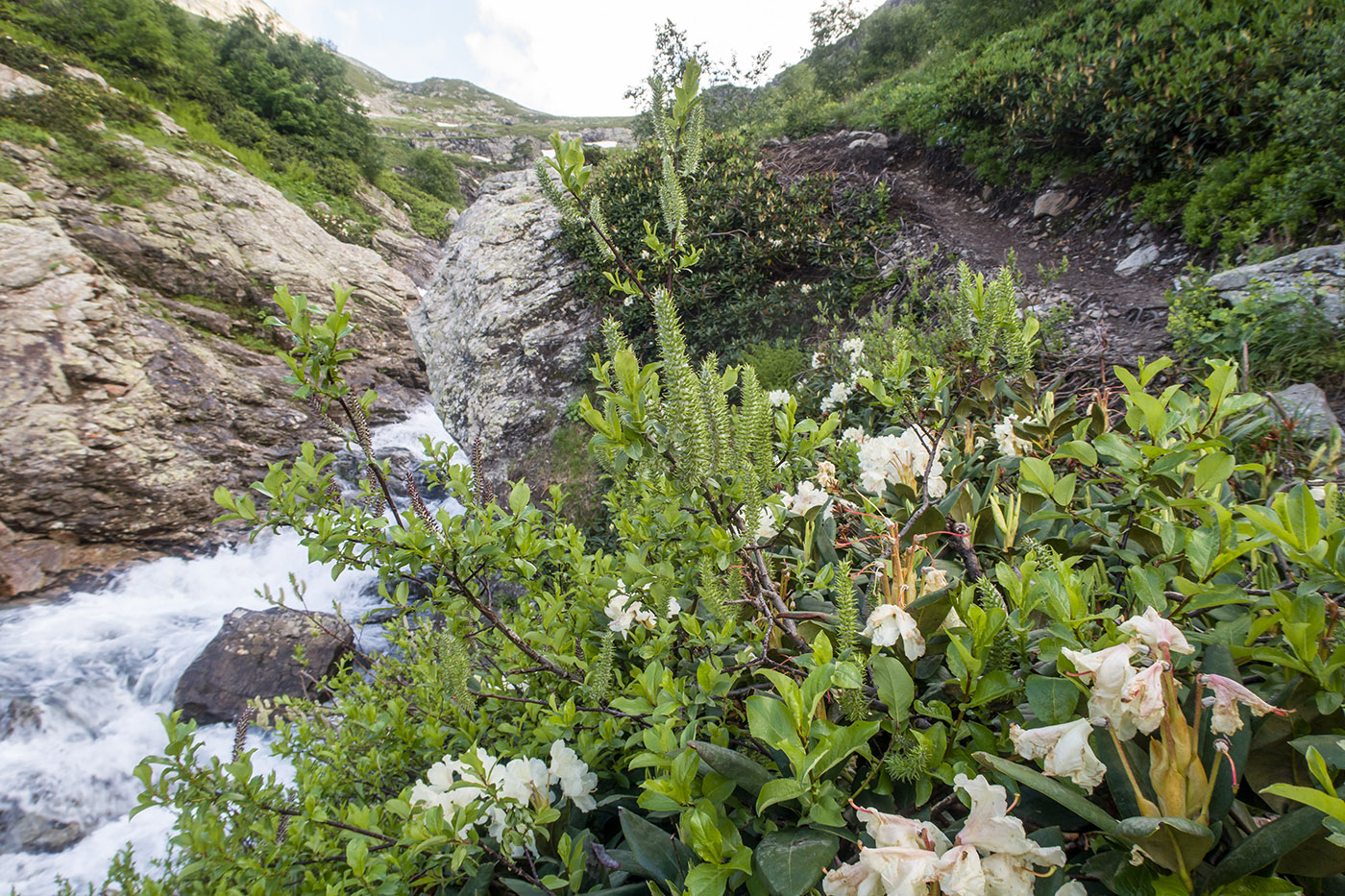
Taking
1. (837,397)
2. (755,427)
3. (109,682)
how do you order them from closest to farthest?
(755,427) < (837,397) < (109,682)

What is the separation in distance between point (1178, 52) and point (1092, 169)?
0.88 metres

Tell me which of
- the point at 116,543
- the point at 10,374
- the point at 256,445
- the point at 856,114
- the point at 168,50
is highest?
the point at 168,50

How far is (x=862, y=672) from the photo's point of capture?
2.84 ft

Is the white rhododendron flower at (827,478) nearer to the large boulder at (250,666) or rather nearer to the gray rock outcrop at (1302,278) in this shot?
the gray rock outcrop at (1302,278)

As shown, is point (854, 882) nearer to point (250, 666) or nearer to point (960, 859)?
point (960, 859)

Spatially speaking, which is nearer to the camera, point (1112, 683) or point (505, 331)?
point (1112, 683)

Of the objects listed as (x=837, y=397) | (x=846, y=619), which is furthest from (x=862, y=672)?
(x=837, y=397)

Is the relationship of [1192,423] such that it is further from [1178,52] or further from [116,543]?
[116,543]

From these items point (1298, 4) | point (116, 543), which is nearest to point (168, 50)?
point (116, 543)

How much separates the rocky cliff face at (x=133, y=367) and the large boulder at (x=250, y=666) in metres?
2.14

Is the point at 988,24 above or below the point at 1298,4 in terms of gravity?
above

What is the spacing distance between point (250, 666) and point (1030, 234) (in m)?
8.10

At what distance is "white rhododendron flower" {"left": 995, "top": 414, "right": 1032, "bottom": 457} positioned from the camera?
1537mm

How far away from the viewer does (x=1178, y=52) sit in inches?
168
